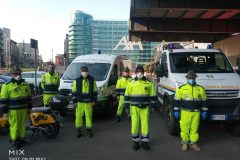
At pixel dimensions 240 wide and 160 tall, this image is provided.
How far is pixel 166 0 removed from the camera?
1661 centimetres

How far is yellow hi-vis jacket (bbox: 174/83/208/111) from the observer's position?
6.54 meters

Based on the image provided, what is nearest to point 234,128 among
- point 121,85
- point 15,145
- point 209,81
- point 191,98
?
point 209,81

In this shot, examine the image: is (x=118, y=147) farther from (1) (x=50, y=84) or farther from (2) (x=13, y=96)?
(1) (x=50, y=84)

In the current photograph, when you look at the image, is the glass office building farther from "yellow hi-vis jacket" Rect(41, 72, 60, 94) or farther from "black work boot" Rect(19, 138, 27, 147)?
"black work boot" Rect(19, 138, 27, 147)

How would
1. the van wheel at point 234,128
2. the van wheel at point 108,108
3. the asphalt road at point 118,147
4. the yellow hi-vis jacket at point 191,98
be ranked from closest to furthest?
1. the asphalt road at point 118,147
2. the yellow hi-vis jacket at point 191,98
3. the van wheel at point 234,128
4. the van wheel at point 108,108

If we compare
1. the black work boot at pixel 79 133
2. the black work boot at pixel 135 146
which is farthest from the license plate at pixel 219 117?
the black work boot at pixel 79 133

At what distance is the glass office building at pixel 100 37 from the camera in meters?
91.4

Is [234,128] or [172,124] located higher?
[172,124]

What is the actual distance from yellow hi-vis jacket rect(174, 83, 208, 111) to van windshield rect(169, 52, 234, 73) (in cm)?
161

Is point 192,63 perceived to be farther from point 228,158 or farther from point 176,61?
point 228,158

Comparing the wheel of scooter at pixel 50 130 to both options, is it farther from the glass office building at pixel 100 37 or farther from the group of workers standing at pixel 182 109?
the glass office building at pixel 100 37

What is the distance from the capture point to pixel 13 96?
6.66 meters

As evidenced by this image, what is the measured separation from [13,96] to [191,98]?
3898mm

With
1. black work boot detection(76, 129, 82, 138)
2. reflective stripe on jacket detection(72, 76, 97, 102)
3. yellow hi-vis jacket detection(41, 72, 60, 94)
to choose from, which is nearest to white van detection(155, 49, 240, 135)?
reflective stripe on jacket detection(72, 76, 97, 102)
